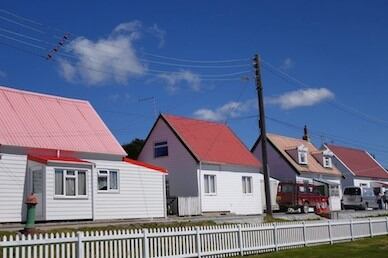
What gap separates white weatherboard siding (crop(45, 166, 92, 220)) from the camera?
24.7 m

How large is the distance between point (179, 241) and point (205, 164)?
20881 mm

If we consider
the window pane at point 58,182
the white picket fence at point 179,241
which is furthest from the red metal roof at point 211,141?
the white picket fence at point 179,241

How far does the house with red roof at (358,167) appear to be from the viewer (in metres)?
63.4

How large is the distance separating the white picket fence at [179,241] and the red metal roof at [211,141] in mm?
14321

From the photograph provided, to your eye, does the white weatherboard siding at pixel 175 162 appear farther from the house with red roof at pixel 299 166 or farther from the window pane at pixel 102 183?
the house with red roof at pixel 299 166

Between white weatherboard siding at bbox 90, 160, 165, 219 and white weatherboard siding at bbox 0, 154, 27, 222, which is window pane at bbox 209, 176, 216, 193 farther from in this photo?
white weatherboard siding at bbox 0, 154, 27, 222

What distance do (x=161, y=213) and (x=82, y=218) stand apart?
5.96 metres

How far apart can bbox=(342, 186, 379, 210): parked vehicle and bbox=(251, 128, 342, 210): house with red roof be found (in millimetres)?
1054

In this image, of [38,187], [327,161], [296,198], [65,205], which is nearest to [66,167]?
[38,187]

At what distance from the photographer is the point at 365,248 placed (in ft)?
70.2

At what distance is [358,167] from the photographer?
6612cm

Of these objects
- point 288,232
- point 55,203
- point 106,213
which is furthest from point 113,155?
point 288,232

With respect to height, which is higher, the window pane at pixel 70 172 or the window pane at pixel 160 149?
the window pane at pixel 160 149

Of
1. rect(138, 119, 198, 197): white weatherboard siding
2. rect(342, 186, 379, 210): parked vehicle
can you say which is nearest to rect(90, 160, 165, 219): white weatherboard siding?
rect(138, 119, 198, 197): white weatherboard siding
